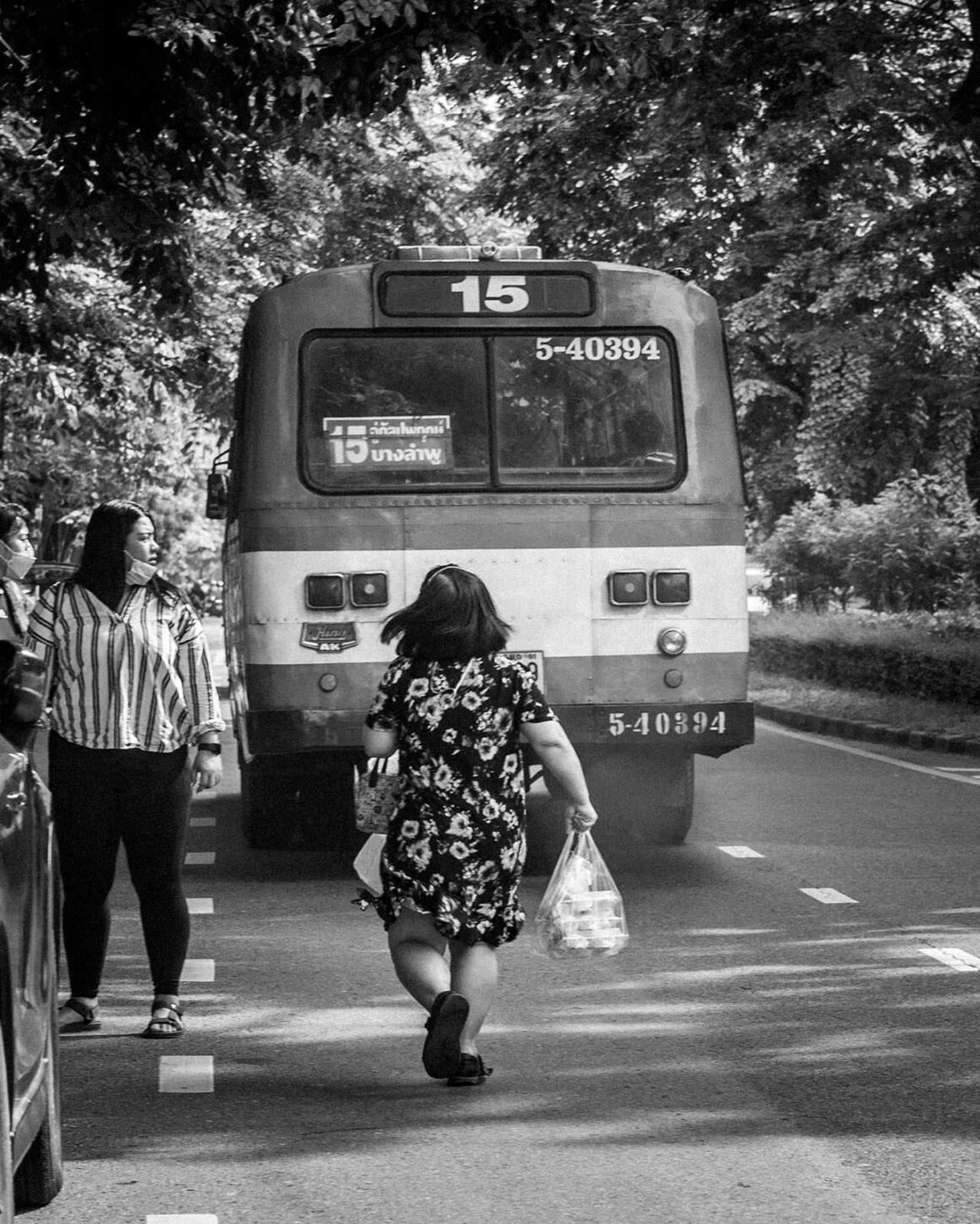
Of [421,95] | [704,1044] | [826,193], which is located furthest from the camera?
[421,95]

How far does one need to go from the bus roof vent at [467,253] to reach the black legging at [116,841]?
468 centimetres

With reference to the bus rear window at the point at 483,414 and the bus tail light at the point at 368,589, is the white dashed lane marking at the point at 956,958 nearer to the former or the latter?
the bus rear window at the point at 483,414

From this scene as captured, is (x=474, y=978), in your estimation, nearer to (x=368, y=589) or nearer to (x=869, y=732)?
(x=368, y=589)

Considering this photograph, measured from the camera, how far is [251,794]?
11.9 meters

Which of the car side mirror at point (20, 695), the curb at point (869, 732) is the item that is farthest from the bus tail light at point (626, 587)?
the curb at point (869, 732)

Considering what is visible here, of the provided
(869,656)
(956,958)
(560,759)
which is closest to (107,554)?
(560,759)

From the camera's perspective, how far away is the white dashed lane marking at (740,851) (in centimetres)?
1149

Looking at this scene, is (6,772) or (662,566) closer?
(6,772)

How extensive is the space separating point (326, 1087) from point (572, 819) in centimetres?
111

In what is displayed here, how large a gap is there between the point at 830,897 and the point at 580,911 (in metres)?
3.71

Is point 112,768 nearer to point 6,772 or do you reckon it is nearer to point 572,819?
point 572,819

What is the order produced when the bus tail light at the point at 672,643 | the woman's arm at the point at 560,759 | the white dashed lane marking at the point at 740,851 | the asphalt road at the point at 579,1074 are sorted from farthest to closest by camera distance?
the white dashed lane marking at the point at 740,851 → the bus tail light at the point at 672,643 → the woman's arm at the point at 560,759 → the asphalt road at the point at 579,1074

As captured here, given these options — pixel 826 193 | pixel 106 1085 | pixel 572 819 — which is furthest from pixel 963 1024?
pixel 826 193

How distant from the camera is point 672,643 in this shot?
10.7m
